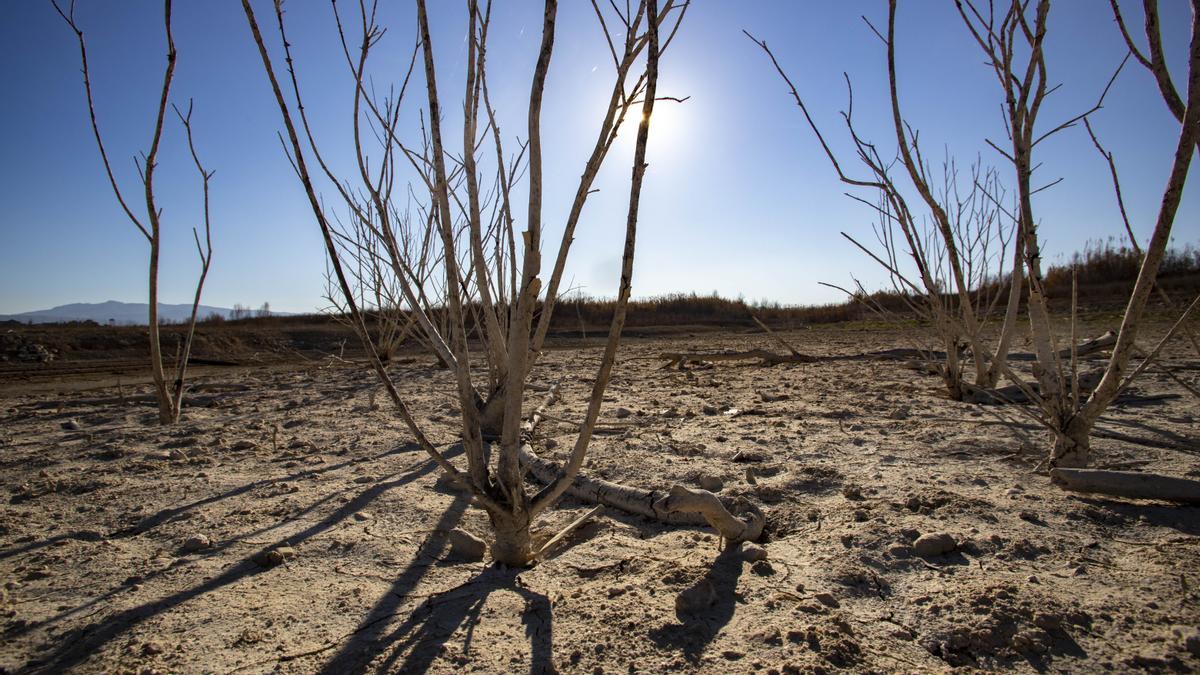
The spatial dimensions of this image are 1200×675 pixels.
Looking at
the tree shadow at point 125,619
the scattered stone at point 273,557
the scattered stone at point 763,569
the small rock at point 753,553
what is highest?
the small rock at point 753,553

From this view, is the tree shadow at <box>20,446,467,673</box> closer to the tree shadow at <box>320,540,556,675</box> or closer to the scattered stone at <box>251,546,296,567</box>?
the scattered stone at <box>251,546,296,567</box>

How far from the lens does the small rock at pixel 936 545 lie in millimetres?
1754

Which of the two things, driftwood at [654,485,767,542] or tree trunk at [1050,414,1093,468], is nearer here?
driftwood at [654,485,767,542]

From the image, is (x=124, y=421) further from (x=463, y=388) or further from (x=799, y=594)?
(x=799, y=594)

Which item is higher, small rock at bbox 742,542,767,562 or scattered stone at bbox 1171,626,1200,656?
scattered stone at bbox 1171,626,1200,656

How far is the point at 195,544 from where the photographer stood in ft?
6.66

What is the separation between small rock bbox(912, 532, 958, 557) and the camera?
175 cm

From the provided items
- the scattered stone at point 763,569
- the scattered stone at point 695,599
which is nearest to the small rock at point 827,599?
Answer: the scattered stone at point 763,569

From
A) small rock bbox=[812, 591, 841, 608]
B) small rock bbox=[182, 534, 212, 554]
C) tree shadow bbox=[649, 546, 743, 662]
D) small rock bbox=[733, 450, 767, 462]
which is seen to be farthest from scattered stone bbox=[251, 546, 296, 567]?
small rock bbox=[733, 450, 767, 462]

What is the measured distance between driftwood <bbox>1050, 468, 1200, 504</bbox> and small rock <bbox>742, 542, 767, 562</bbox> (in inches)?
45.4

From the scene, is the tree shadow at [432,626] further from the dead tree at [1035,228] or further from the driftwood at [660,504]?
the dead tree at [1035,228]

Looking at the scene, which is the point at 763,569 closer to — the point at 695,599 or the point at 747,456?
the point at 695,599

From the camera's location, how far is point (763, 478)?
2.60m

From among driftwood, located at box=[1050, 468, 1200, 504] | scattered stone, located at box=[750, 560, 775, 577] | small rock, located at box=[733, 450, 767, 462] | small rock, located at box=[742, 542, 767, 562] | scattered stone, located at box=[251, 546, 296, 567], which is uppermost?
driftwood, located at box=[1050, 468, 1200, 504]
